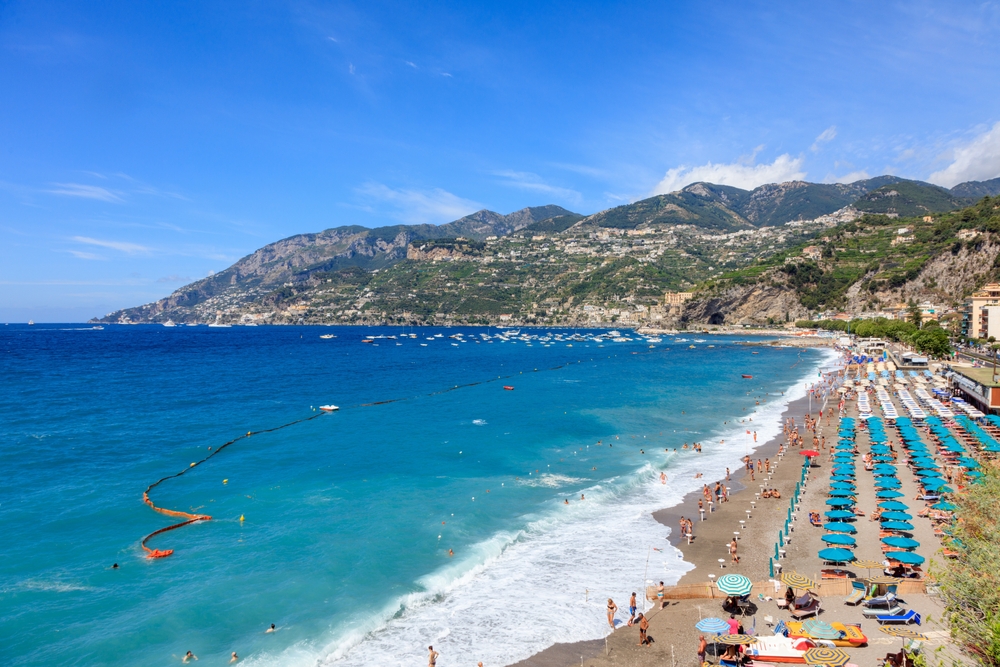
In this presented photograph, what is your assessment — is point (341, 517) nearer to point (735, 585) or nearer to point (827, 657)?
point (735, 585)

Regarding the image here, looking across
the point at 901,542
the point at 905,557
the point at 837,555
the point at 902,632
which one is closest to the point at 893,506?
the point at 901,542

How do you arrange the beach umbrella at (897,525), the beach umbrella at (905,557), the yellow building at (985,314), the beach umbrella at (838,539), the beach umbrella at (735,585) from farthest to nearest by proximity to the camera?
the yellow building at (985,314) → the beach umbrella at (897,525) → the beach umbrella at (838,539) → the beach umbrella at (905,557) → the beach umbrella at (735,585)

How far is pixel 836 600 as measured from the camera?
1659cm

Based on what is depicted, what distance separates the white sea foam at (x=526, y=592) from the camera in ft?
49.9

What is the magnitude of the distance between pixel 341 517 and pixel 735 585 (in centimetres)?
1645

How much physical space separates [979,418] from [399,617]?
40994 millimetres

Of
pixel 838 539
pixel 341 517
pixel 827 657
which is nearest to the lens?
pixel 827 657

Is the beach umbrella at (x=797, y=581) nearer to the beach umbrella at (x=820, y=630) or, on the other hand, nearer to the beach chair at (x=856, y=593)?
the beach chair at (x=856, y=593)

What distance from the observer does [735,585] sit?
53.3 ft

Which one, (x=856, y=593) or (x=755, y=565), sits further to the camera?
(x=755, y=565)

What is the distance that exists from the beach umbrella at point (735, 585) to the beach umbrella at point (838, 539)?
569cm

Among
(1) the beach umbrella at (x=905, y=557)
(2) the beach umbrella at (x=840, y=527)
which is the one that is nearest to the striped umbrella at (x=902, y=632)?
(1) the beach umbrella at (x=905, y=557)

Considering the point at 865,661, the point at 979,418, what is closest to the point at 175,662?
the point at 865,661

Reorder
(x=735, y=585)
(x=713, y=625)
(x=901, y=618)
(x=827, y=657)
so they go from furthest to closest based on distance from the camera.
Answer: (x=735, y=585)
(x=901, y=618)
(x=713, y=625)
(x=827, y=657)
